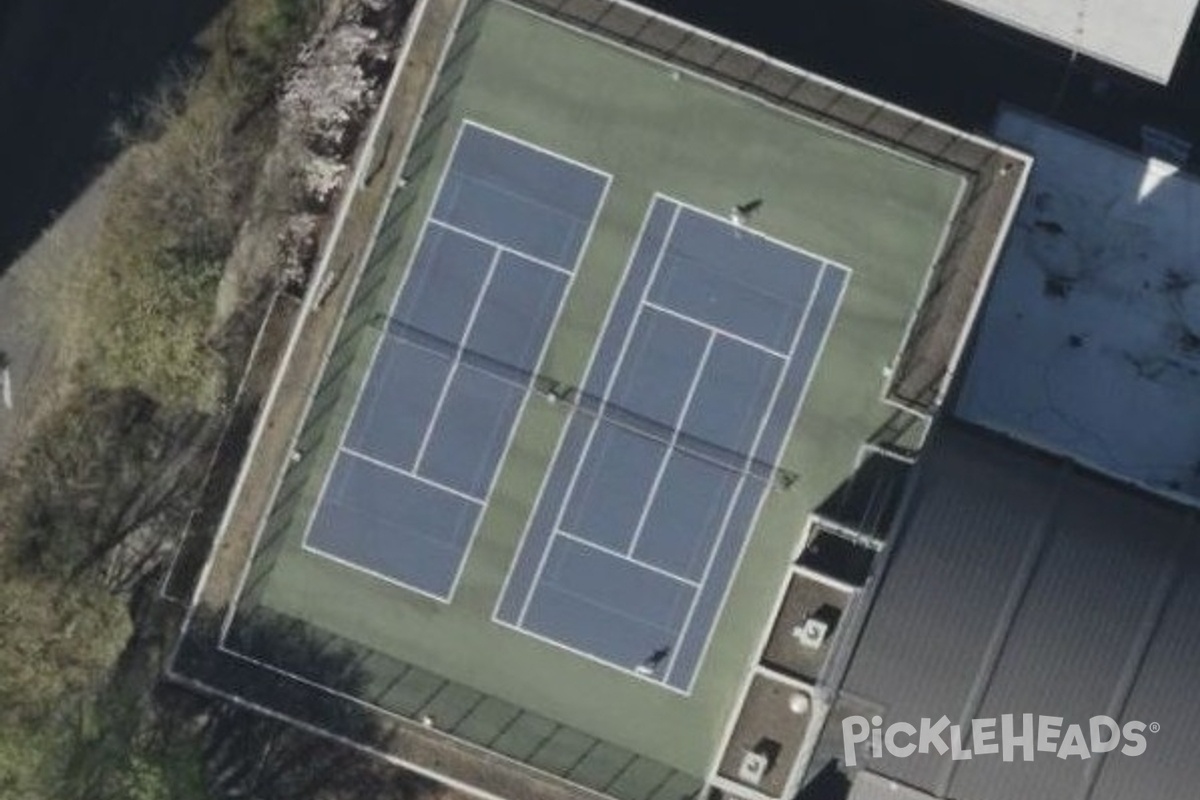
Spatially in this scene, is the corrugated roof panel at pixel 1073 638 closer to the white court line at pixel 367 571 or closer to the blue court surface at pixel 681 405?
the blue court surface at pixel 681 405

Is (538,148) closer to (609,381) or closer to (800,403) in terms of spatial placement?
(609,381)

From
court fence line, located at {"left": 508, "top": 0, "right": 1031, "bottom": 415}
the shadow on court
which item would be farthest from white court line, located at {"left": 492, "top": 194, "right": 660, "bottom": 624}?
the shadow on court

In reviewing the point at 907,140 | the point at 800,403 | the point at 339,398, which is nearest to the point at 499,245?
the point at 339,398

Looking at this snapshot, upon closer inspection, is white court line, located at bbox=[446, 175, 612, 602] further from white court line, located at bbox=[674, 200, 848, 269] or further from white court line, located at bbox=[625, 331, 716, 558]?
white court line, located at bbox=[625, 331, 716, 558]

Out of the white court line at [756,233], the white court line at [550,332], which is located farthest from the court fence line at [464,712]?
the white court line at [756,233]

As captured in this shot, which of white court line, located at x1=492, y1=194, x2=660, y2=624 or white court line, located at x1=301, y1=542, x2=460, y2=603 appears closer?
white court line, located at x1=492, y1=194, x2=660, y2=624

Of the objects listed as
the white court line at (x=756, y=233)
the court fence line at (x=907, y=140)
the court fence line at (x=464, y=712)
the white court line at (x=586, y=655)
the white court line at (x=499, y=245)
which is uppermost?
the court fence line at (x=907, y=140)
